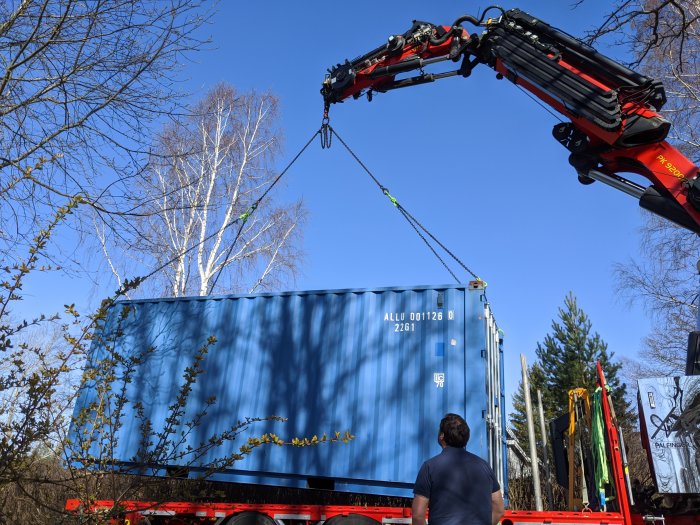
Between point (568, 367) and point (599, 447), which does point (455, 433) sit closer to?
point (599, 447)

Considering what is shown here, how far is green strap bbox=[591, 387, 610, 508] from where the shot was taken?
4.79 metres

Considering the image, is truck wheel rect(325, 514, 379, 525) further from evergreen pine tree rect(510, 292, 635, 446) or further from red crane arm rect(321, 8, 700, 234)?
evergreen pine tree rect(510, 292, 635, 446)

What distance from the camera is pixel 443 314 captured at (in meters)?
6.24

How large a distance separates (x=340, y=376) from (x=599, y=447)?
9.17 ft

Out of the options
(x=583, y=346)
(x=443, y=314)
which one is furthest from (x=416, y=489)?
(x=583, y=346)

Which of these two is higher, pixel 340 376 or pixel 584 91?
pixel 584 91

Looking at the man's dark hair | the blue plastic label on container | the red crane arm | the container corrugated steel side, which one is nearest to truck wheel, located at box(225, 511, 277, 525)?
the container corrugated steel side

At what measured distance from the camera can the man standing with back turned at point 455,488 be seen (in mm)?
2922

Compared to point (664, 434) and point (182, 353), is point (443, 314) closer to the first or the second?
point (664, 434)

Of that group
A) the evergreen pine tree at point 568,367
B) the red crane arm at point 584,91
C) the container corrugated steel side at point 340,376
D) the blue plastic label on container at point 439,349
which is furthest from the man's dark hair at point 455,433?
the evergreen pine tree at point 568,367

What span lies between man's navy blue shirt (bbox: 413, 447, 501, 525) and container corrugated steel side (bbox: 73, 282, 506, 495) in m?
2.72

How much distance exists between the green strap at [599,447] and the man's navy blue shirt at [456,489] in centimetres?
227

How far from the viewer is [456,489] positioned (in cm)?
295

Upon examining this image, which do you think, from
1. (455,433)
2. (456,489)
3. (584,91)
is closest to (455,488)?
(456,489)
